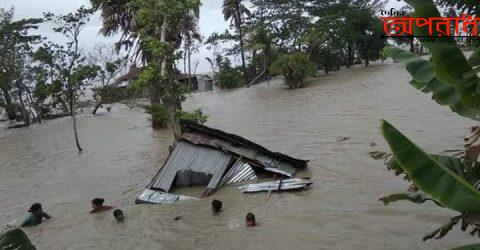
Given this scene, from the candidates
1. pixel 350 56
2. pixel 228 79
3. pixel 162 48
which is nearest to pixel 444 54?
pixel 162 48

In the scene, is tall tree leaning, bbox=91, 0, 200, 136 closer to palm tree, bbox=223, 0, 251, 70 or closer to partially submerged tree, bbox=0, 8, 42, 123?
partially submerged tree, bbox=0, 8, 42, 123

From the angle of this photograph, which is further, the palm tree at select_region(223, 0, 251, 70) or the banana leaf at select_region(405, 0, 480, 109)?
the palm tree at select_region(223, 0, 251, 70)

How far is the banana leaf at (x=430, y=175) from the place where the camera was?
114 inches

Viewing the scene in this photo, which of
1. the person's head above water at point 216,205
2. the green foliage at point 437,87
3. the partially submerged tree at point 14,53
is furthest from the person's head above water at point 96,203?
the partially submerged tree at point 14,53

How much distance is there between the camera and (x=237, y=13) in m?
49.0

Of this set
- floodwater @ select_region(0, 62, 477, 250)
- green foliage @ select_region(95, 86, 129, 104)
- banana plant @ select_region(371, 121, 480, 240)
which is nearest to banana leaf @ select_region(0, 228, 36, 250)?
banana plant @ select_region(371, 121, 480, 240)

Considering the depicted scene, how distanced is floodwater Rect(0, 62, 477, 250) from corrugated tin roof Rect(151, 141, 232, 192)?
57 cm

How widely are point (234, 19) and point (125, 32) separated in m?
26.7

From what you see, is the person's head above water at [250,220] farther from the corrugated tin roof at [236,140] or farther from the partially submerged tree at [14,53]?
the partially submerged tree at [14,53]

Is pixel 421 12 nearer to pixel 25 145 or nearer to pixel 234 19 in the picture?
pixel 25 145

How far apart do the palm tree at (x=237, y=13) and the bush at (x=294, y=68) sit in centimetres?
1185

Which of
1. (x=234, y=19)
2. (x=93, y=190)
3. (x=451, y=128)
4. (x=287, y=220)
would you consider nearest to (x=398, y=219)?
(x=287, y=220)

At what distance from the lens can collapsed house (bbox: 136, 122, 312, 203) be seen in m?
11.9

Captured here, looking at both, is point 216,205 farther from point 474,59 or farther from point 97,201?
point 474,59
